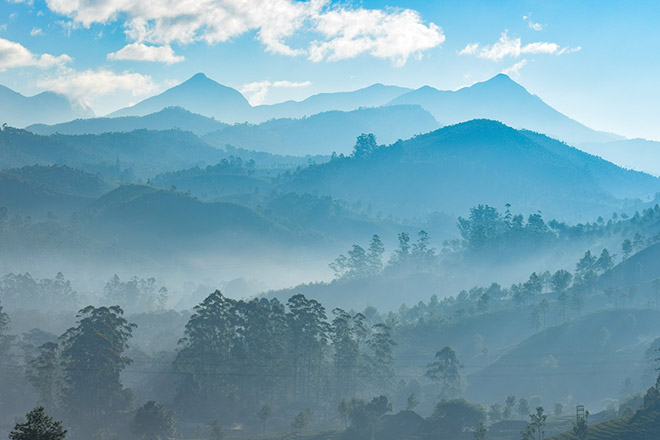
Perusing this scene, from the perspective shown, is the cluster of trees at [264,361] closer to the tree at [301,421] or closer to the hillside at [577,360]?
the tree at [301,421]

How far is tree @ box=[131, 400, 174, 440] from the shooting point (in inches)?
3551

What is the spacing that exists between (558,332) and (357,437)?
71.8 meters

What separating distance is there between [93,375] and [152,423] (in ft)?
58.1

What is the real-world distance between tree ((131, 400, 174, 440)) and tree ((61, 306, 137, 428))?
545 inches

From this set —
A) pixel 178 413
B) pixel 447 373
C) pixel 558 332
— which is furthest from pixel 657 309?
pixel 178 413

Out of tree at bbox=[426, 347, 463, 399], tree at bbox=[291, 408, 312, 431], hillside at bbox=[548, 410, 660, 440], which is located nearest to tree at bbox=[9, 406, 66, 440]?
hillside at bbox=[548, 410, 660, 440]

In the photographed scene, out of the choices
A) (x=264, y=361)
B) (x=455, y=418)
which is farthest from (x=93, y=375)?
(x=455, y=418)

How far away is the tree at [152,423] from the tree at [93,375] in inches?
545

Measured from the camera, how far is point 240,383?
116 metres

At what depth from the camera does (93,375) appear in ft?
338

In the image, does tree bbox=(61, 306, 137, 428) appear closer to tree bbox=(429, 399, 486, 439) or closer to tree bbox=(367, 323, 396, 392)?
tree bbox=(367, 323, 396, 392)

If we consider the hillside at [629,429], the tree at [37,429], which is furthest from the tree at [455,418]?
the tree at [37,429]

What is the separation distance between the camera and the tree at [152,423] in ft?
296

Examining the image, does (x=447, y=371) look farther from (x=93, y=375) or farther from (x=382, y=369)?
(x=93, y=375)
